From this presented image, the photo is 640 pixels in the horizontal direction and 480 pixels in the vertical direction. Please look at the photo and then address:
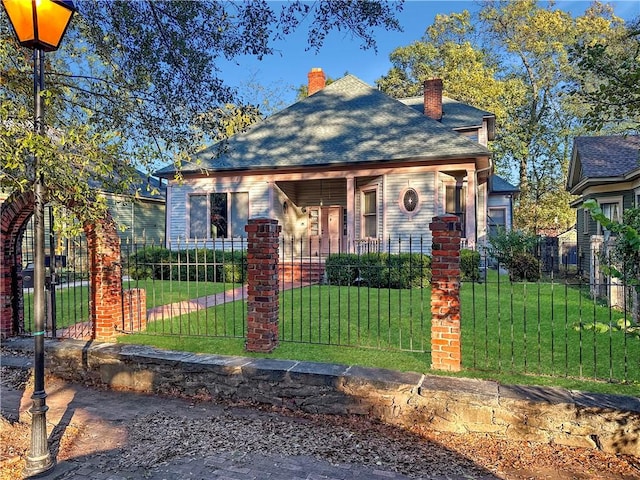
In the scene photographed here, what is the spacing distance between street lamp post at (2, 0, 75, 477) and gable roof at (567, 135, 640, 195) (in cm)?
1282

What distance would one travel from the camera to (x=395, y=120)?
1622cm

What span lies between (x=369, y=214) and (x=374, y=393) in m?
11.3

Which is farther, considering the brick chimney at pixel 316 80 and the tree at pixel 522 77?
the tree at pixel 522 77

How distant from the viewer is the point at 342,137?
16062mm

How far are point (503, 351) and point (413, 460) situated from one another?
8.44 feet

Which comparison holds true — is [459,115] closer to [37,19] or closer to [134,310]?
[134,310]

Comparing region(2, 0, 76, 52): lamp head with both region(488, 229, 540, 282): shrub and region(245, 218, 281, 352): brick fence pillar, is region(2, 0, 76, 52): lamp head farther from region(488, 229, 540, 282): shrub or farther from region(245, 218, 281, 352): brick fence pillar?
region(488, 229, 540, 282): shrub

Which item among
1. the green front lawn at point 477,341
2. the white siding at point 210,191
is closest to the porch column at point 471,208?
the green front lawn at point 477,341

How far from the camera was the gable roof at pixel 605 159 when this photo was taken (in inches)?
513

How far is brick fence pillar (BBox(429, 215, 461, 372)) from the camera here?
4.64 m

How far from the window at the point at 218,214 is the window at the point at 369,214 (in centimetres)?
419

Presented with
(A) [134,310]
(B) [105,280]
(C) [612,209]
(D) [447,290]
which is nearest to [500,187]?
(C) [612,209]

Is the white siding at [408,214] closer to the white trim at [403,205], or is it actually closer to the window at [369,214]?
the white trim at [403,205]

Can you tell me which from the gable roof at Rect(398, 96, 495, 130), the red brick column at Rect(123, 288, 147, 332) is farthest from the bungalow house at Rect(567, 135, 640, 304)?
the red brick column at Rect(123, 288, 147, 332)
